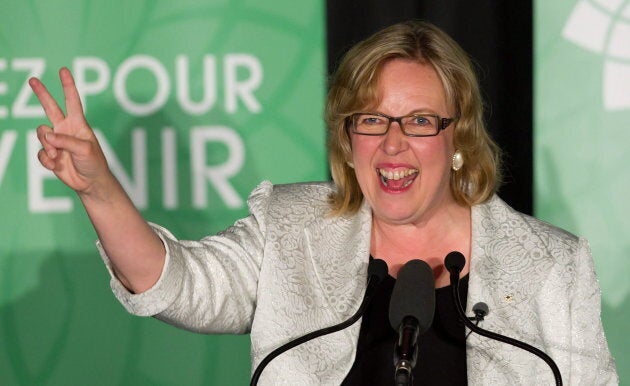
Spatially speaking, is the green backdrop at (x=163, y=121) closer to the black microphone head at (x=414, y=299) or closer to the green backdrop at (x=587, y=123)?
the green backdrop at (x=587, y=123)

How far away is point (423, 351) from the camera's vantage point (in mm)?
2256

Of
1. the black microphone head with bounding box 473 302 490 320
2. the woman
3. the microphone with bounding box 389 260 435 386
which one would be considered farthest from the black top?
the microphone with bounding box 389 260 435 386

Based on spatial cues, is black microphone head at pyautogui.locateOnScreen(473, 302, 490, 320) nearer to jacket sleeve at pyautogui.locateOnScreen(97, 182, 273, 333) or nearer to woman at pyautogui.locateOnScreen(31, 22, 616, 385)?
woman at pyautogui.locateOnScreen(31, 22, 616, 385)

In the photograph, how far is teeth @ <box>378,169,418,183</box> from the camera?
7.49ft

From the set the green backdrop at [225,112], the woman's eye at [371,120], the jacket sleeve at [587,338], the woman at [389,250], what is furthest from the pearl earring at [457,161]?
the green backdrop at [225,112]

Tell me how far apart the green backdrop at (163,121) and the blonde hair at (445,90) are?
30.6 inches

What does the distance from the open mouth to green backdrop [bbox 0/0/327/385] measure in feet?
3.10

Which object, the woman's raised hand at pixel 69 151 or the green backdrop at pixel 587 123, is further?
the green backdrop at pixel 587 123

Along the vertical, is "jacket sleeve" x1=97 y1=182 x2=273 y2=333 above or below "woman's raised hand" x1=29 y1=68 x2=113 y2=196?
below

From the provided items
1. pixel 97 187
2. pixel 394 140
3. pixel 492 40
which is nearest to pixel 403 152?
pixel 394 140

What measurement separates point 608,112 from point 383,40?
1123mm

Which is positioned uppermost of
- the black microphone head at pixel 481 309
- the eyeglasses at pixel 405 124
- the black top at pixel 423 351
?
the eyeglasses at pixel 405 124

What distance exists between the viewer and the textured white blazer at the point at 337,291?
7.22ft

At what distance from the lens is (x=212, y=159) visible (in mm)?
3238
